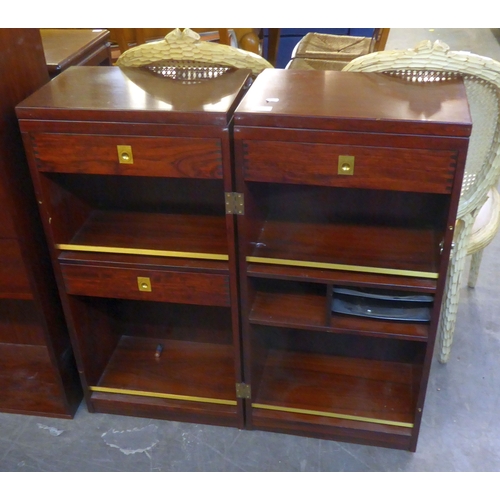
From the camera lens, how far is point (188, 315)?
5.84ft

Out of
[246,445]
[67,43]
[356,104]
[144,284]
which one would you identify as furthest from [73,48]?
[246,445]

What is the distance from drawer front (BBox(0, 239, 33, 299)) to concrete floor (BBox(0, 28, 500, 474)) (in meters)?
0.43

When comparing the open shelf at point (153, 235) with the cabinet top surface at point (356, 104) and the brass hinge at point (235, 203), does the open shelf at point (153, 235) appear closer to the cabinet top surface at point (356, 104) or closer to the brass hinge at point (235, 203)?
the brass hinge at point (235, 203)

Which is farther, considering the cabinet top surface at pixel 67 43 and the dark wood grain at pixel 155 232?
the cabinet top surface at pixel 67 43

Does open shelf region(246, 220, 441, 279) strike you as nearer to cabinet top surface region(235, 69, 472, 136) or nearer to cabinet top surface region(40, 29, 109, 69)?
cabinet top surface region(235, 69, 472, 136)

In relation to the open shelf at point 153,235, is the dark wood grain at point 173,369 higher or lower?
lower

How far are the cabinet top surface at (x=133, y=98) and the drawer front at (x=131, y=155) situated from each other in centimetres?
4

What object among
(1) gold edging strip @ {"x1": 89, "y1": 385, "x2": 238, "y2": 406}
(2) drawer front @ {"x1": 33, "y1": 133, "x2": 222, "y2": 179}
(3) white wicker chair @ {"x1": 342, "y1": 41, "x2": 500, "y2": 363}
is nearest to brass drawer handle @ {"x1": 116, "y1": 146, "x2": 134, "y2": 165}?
(2) drawer front @ {"x1": 33, "y1": 133, "x2": 222, "y2": 179}

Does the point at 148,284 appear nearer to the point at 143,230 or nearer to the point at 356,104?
the point at 143,230

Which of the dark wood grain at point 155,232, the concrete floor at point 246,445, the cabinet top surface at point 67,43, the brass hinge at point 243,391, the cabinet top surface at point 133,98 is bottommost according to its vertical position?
the concrete floor at point 246,445

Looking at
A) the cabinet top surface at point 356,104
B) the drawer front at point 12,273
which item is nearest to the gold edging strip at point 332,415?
the drawer front at point 12,273

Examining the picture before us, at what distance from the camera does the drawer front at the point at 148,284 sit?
1378 millimetres

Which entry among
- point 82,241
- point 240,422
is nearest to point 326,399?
point 240,422

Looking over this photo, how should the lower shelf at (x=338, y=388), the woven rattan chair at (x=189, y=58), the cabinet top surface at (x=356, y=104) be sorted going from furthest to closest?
the lower shelf at (x=338, y=388), the woven rattan chair at (x=189, y=58), the cabinet top surface at (x=356, y=104)
